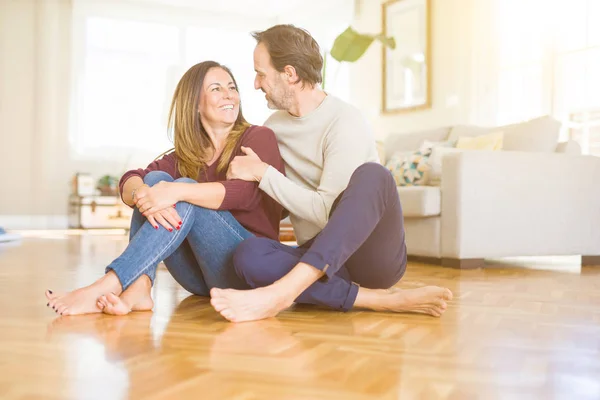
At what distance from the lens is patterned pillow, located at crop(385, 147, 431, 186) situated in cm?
438

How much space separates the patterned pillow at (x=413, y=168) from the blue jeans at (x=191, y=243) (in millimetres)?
2502

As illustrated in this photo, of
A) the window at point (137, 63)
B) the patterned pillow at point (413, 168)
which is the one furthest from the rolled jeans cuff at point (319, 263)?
the window at point (137, 63)

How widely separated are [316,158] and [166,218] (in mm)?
484

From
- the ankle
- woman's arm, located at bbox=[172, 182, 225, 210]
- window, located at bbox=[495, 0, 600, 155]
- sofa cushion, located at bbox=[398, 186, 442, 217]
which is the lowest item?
the ankle

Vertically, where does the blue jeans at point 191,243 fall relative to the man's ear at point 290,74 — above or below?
below

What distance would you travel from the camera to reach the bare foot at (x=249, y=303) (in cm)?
174

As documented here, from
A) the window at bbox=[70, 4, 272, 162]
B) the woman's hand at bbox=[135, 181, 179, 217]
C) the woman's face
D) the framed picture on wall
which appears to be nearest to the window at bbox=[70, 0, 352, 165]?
the window at bbox=[70, 4, 272, 162]

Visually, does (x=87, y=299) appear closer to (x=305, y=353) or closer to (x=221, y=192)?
(x=221, y=192)

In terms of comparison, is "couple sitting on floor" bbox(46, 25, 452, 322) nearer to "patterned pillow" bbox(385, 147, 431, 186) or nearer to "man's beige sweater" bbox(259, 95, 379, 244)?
"man's beige sweater" bbox(259, 95, 379, 244)

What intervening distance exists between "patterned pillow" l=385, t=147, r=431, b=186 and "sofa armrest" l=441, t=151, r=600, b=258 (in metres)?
0.42

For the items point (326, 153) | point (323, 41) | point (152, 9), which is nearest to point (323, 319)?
point (326, 153)

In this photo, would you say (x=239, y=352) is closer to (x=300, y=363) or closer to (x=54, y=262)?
(x=300, y=363)

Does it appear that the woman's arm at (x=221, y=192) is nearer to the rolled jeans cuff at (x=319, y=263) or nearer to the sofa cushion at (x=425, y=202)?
the rolled jeans cuff at (x=319, y=263)

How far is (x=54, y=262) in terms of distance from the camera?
3803 mm
